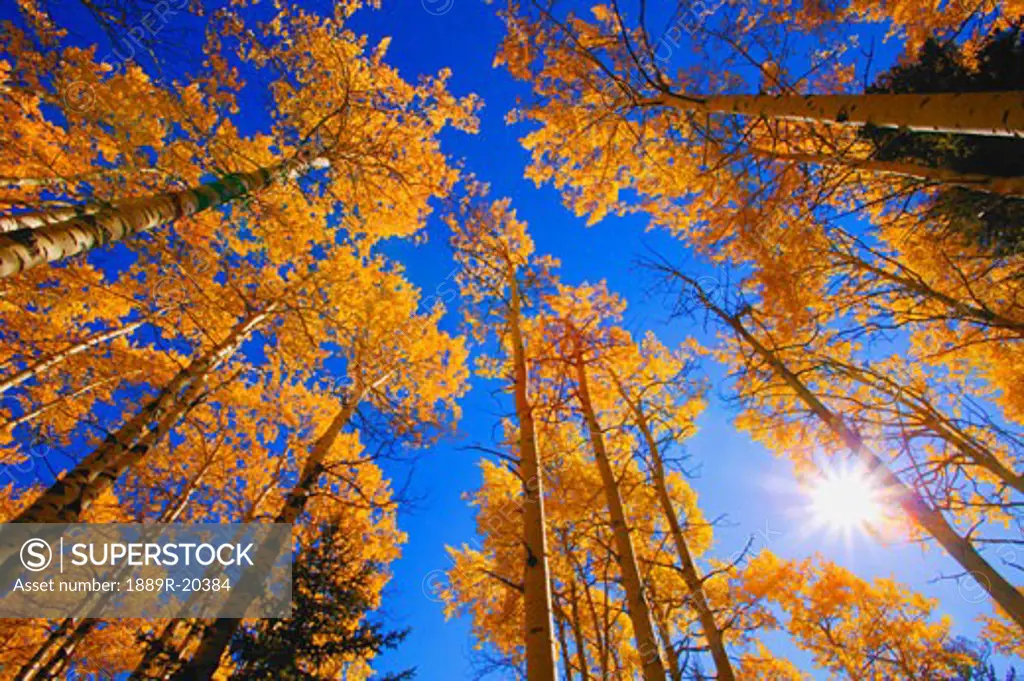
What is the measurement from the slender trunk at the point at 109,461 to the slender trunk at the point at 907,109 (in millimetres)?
4641

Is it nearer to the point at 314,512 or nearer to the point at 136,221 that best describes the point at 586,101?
the point at 136,221

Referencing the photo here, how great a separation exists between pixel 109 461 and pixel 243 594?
7.13 feet

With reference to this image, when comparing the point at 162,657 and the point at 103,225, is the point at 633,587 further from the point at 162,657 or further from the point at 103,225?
the point at 162,657

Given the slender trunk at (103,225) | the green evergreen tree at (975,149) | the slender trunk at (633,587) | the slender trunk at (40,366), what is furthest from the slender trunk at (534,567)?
the slender trunk at (40,366)

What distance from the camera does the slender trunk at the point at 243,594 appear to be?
3932mm

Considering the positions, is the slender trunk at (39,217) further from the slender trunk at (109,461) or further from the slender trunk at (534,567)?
the slender trunk at (534,567)

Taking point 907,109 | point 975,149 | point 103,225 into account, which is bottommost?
point 103,225

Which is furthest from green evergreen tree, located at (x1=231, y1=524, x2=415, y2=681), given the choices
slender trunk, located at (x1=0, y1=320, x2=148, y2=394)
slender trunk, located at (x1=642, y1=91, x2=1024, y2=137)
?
slender trunk, located at (x1=642, y1=91, x2=1024, y2=137)

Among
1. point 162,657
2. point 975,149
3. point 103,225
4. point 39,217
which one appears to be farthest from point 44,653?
point 975,149

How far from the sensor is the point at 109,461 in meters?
4.27

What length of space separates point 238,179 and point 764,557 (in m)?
16.9

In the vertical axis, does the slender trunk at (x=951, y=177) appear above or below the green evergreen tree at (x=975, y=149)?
below

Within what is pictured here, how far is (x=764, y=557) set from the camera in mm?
13539

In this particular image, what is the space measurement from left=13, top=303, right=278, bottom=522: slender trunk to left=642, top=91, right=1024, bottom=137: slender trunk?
464 cm
